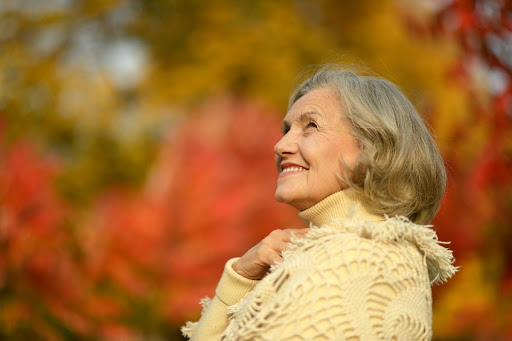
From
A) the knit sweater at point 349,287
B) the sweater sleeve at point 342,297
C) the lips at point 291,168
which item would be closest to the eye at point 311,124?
the lips at point 291,168

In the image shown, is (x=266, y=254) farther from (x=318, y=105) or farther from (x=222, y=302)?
(x=318, y=105)

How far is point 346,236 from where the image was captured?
5.74 feet

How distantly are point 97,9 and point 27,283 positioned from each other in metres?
7.75

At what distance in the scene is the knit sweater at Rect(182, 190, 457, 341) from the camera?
5.45ft

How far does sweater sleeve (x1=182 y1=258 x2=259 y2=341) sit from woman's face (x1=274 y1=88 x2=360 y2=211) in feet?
0.79

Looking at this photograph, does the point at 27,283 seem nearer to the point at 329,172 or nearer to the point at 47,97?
the point at 329,172

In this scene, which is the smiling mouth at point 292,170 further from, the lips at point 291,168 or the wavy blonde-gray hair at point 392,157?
the wavy blonde-gray hair at point 392,157

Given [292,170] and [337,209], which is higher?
[292,170]

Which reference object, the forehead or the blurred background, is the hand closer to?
the forehead

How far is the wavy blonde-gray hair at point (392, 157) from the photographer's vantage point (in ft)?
6.23

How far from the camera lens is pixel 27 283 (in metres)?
4.66

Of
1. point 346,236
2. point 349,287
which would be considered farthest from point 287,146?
point 349,287

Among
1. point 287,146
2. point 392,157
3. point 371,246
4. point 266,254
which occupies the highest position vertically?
point 287,146

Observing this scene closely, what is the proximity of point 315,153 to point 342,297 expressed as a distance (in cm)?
44
